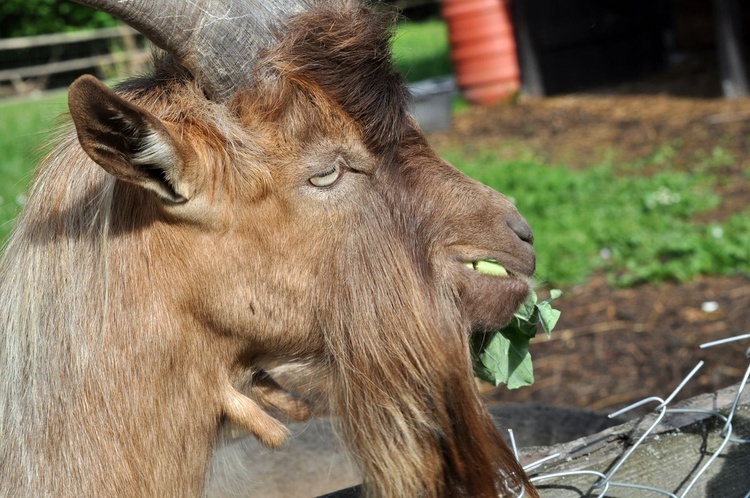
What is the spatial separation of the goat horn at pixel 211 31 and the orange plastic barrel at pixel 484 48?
11.0m

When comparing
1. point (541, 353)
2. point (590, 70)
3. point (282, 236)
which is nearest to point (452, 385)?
point (282, 236)

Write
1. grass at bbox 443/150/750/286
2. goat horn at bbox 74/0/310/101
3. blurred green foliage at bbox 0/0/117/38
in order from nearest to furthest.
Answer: goat horn at bbox 74/0/310/101
grass at bbox 443/150/750/286
blurred green foliage at bbox 0/0/117/38

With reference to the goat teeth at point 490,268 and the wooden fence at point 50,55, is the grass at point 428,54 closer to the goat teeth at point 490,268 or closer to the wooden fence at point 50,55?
the wooden fence at point 50,55

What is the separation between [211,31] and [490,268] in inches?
38.1

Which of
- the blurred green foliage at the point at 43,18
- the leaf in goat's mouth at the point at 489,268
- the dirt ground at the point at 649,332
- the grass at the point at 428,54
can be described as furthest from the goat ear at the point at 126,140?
the blurred green foliage at the point at 43,18

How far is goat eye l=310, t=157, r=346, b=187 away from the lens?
2.25m

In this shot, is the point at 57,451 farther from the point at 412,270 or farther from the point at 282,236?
the point at 412,270

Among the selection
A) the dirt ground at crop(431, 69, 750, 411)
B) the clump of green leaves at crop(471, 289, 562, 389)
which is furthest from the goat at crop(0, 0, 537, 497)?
the dirt ground at crop(431, 69, 750, 411)

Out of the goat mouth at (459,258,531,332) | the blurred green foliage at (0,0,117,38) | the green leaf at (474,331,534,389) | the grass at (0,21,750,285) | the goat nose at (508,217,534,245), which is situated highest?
the goat nose at (508,217,534,245)

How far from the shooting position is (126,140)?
2008mm

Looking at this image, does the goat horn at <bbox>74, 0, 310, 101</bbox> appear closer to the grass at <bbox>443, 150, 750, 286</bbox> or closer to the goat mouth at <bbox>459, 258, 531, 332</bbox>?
the goat mouth at <bbox>459, 258, 531, 332</bbox>

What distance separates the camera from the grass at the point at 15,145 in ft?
13.5

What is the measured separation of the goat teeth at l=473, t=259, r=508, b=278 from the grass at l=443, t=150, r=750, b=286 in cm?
314

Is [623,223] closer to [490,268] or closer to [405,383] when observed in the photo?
[490,268]
